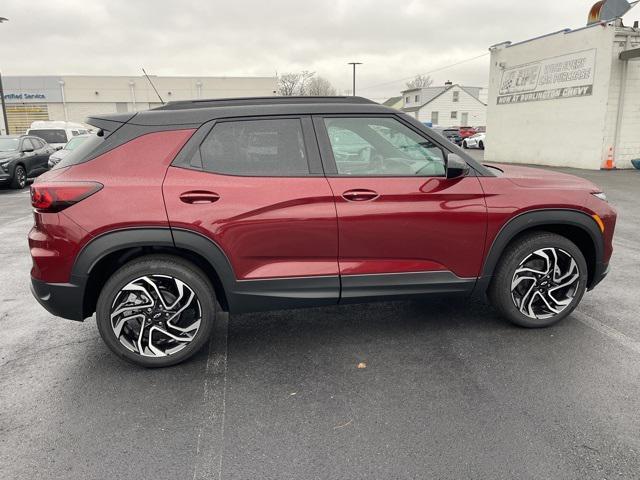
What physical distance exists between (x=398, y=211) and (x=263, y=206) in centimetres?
92

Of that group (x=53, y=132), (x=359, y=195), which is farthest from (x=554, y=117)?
(x=53, y=132)

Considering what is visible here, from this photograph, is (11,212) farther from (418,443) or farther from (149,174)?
(418,443)

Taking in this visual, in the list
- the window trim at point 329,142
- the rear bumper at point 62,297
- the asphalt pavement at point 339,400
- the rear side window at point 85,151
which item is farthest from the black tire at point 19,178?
the window trim at point 329,142

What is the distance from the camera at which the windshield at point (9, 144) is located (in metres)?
14.0

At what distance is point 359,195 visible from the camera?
3307 mm

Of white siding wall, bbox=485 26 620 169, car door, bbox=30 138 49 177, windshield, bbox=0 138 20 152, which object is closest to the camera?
windshield, bbox=0 138 20 152

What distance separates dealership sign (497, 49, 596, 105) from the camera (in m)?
16.4

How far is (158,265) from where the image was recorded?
3193mm

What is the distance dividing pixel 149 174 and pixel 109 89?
50095mm

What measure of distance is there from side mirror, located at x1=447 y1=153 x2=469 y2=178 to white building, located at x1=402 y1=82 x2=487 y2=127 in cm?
5517

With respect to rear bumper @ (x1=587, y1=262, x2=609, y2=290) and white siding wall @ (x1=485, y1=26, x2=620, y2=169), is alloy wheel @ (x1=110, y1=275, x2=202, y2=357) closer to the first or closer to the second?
rear bumper @ (x1=587, y1=262, x2=609, y2=290)

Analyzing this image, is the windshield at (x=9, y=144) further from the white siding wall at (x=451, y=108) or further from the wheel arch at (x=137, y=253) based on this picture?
the white siding wall at (x=451, y=108)

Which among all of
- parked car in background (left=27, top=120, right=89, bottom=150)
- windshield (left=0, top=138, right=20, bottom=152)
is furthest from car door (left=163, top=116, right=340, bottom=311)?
parked car in background (left=27, top=120, right=89, bottom=150)

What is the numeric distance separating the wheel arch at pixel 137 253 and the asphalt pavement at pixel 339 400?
0.58m
